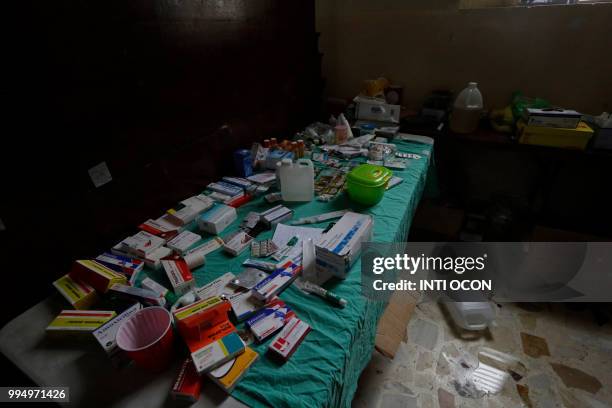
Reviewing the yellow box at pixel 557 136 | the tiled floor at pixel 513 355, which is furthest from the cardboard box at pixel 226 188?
the yellow box at pixel 557 136

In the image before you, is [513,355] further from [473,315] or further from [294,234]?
[294,234]

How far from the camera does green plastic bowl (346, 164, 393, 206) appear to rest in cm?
119

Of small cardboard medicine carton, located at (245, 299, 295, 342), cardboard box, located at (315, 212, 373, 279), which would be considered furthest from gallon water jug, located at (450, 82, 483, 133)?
small cardboard medicine carton, located at (245, 299, 295, 342)

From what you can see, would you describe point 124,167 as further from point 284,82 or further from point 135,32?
point 284,82

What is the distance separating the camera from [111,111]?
0.97 metres

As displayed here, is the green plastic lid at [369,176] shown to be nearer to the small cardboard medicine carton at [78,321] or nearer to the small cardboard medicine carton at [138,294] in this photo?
the small cardboard medicine carton at [138,294]

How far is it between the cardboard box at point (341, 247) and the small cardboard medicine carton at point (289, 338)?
0.20 metres

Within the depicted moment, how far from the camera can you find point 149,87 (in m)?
1.08

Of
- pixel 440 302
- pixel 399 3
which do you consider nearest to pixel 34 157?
pixel 440 302

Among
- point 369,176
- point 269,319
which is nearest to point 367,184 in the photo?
point 369,176

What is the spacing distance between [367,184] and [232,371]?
2.68 ft

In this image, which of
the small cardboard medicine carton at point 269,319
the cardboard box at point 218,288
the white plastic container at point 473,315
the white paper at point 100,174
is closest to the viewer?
the small cardboard medicine carton at point 269,319

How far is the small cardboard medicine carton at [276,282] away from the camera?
812 millimetres

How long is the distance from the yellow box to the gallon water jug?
0.26 m
